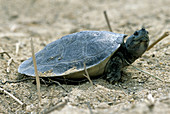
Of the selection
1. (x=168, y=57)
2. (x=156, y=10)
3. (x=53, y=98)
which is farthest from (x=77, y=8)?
(x=53, y=98)

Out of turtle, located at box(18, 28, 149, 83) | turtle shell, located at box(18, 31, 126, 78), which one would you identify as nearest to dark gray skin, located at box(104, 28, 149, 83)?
turtle, located at box(18, 28, 149, 83)

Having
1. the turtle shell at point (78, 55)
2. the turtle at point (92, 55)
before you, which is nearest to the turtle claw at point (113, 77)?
the turtle at point (92, 55)

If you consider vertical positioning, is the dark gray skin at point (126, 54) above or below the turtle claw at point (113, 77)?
above

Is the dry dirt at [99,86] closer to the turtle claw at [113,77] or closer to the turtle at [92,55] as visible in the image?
the turtle claw at [113,77]

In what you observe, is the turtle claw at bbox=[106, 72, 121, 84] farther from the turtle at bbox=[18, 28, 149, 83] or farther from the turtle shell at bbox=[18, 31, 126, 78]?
the turtle shell at bbox=[18, 31, 126, 78]

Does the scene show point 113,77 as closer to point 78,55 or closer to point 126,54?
point 126,54

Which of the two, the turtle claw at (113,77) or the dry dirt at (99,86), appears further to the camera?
the turtle claw at (113,77)

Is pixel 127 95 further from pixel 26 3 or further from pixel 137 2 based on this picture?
pixel 26 3
